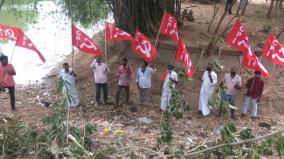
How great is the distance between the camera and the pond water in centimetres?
1430

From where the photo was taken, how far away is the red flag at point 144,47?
8.53m

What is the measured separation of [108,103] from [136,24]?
3.39 meters

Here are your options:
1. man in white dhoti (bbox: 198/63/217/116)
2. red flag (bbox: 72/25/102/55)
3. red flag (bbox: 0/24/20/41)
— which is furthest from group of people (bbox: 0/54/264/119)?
red flag (bbox: 72/25/102/55)

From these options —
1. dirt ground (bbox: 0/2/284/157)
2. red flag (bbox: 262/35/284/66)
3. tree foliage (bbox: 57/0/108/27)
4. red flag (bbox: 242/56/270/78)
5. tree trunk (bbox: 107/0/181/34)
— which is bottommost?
dirt ground (bbox: 0/2/284/157)

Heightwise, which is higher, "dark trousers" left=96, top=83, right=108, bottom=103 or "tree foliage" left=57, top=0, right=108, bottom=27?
"tree foliage" left=57, top=0, right=108, bottom=27

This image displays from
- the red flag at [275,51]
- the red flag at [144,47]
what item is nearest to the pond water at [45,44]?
the red flag at [144,47]

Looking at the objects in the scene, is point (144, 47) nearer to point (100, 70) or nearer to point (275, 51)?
point (100, 70)

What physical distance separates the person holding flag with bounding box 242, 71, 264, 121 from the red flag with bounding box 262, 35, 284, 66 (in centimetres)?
44

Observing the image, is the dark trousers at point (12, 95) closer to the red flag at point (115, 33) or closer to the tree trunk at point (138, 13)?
the red flag at point (115, 33)

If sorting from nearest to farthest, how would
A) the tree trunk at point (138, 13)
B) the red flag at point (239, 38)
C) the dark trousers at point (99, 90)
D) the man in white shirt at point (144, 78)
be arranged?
the red flag at point (239, 38) < the man in white shirt at point (144, 78) < the dark trousers at point (99, 90) < the tree trunk at point (138, 13)

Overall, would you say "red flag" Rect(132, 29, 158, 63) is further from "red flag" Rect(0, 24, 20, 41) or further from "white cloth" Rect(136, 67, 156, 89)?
"red flag" Rect(0, 24, 20, 41)

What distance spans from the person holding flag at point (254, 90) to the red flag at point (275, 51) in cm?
44

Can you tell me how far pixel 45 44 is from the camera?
18312 millimetres

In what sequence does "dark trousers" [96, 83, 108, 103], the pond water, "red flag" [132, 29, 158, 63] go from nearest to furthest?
1. "red flag" [132, 29, 158, 63]
2. "dark trousers" [96, 83, 108, 103]
3. the pond water
